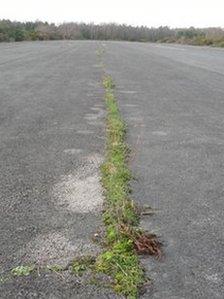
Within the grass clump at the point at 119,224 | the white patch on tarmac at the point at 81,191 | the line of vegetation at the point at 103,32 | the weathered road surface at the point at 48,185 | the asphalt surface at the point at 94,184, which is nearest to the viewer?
the grass clump at the point at 119,224

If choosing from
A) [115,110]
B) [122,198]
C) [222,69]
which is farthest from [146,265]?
[222,69]

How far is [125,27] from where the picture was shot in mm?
101188

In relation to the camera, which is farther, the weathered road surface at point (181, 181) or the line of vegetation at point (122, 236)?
the weathered road surface at point (181, 181)

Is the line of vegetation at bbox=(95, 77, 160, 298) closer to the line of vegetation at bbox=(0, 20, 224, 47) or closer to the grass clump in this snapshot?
the grass clump

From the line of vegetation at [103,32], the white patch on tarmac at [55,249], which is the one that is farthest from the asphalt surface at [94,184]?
the line of vegetation at [103,32]

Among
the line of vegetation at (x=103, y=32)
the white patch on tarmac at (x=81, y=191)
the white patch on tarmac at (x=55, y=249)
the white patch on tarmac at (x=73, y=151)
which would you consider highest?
the white patch on tarmac at (x=55, y=249)

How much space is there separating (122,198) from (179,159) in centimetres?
198

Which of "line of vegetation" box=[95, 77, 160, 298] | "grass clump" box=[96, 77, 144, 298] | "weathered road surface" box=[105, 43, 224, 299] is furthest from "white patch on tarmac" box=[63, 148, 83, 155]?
"weathered road surface" box=[105, 43, 224, 299]

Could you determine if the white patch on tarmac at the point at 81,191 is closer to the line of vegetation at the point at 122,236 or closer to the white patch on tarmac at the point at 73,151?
the line of vegetation at the point at 122,236

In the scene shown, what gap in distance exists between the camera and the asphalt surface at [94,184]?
13.3 ft

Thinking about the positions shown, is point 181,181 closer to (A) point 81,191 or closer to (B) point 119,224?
(A) point 81,191

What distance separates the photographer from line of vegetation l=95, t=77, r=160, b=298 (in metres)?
3.95

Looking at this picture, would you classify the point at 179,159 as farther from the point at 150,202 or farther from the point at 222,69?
the point at 222,69

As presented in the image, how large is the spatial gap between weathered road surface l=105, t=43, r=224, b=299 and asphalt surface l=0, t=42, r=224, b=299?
0.04 ft
